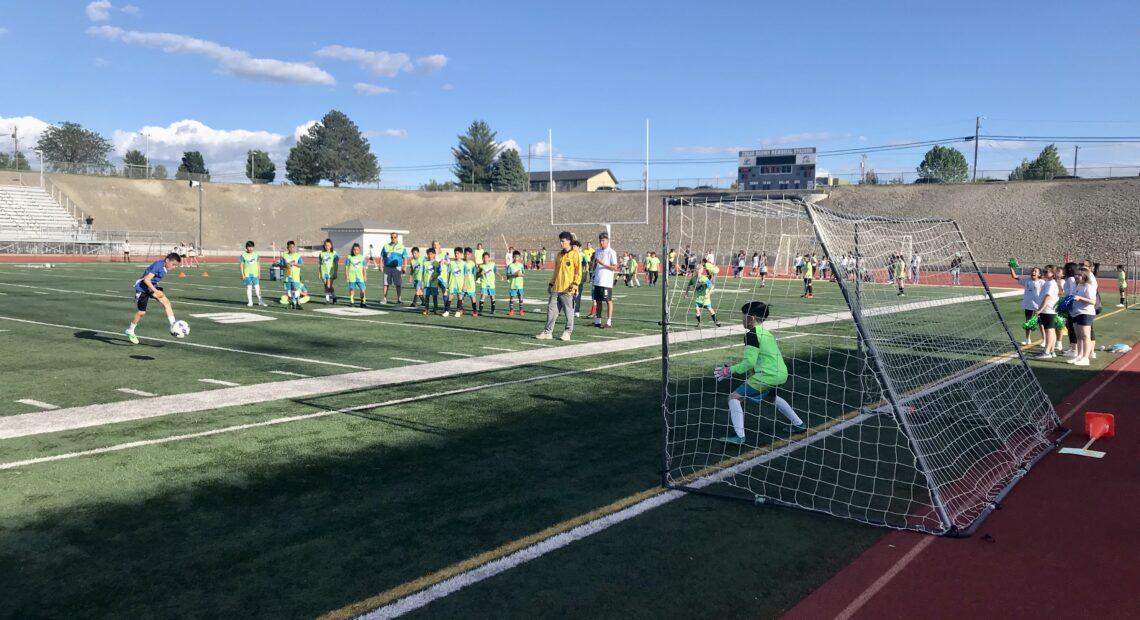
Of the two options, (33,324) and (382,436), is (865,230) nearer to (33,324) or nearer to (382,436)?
(382,436)

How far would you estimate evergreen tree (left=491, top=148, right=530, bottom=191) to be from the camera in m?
99.9

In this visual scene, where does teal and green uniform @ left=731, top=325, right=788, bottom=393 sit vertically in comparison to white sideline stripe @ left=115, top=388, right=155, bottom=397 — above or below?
above

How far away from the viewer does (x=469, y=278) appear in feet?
61.9

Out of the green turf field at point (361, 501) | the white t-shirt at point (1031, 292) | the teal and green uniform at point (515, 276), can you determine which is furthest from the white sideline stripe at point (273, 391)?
the white t-shirt at point (1031, 292)

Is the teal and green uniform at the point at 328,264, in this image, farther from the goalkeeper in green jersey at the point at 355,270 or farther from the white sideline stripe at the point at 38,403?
the white sideline stripe at the point at 38,403

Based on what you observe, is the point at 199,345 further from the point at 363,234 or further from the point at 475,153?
the point at 475,153

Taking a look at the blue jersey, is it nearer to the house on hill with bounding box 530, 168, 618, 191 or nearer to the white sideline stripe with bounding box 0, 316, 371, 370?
the white sideline stripe with bounding box 0, 316, 371, 370

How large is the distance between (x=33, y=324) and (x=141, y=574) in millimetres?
14095

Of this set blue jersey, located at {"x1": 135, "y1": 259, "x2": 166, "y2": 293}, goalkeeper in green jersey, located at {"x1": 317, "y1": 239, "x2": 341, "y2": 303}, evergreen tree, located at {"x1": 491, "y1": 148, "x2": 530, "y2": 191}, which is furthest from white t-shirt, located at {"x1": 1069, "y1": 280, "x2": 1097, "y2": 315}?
evergreen tree, located at {"x1": 491, "y1": 148, "x2": 530, "y2": 191}

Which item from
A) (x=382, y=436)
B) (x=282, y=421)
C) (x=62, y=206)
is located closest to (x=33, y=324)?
(x=282, y=421)

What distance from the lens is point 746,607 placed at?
4.28 metres

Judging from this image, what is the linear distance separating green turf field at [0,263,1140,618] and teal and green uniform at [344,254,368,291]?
8529 millimetres

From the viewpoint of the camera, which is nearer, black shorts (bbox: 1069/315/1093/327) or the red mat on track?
the red mat on track

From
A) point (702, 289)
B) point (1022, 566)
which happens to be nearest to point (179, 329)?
point (702, 289)
